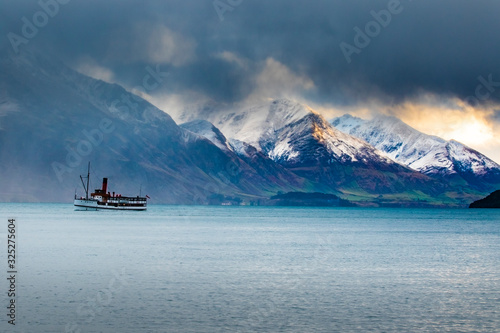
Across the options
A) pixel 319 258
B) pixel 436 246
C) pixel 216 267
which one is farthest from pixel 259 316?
pixel 436 246

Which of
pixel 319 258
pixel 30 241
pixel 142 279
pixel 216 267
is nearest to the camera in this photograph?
pixel 142 279

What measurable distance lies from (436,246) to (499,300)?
6444 cm

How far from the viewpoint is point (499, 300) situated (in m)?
56.5

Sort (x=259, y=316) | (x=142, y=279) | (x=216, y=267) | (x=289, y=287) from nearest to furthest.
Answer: (x=259, y=316) → (x=289, y=287) → (x=142, y=279) → (x=216, y=267)

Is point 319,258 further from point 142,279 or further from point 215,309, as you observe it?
point 215,309

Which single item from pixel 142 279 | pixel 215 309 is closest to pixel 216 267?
pixel 142 279

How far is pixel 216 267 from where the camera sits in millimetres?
79188

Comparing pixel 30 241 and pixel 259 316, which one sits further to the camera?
pixel 30 241

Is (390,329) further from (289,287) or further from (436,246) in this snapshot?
(436,246)

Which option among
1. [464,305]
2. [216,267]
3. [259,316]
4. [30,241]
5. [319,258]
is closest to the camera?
[259,316]

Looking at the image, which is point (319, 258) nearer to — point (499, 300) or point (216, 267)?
point (216, 267)

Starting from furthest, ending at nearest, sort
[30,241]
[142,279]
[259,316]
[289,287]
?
1. [30,241]
2. [142,279]
3. [289,287]
4. [259,316]

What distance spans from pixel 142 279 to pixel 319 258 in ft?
108

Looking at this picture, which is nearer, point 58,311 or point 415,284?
point 58,311
